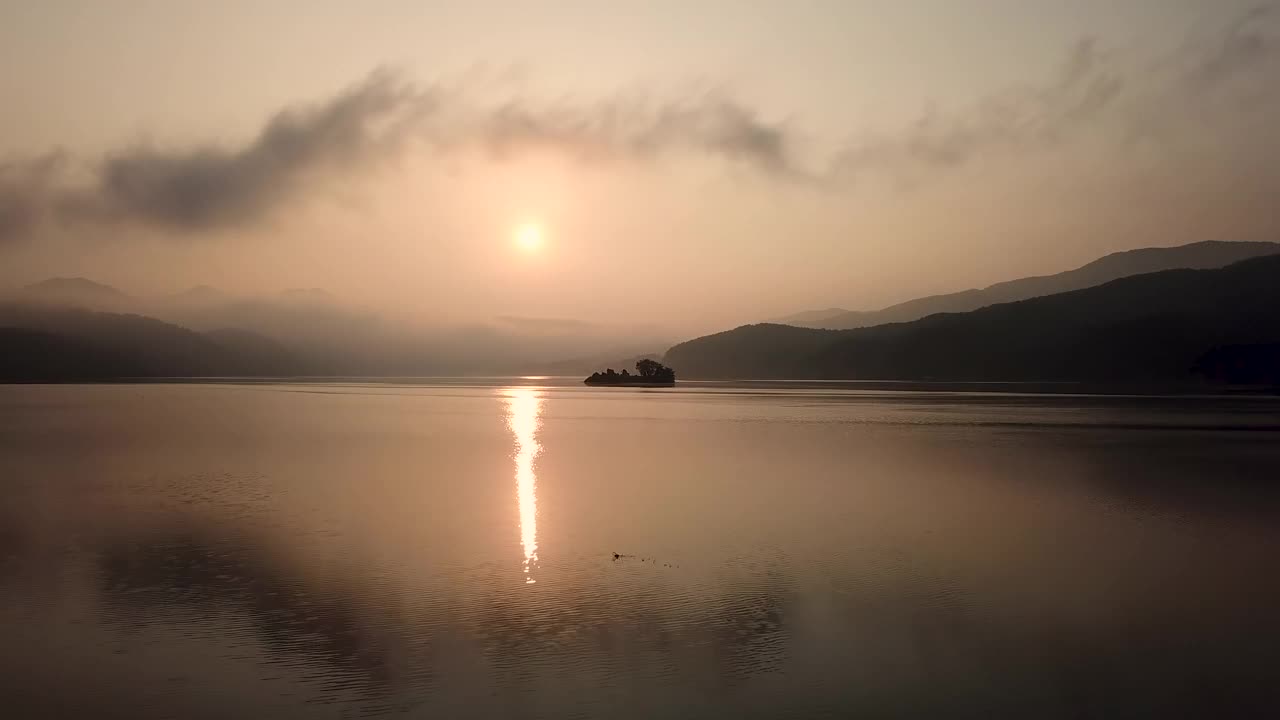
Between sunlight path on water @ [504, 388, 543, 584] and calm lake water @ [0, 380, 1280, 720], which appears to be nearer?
calm lake water @ [0, 380, 1280, 720]

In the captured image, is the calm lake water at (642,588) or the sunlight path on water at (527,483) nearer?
the calm lake water at (642,588)

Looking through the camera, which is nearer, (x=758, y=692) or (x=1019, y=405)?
(x=758, y=692)

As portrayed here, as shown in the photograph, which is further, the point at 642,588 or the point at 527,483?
the point at 527,483

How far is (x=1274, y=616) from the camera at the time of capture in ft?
56.4

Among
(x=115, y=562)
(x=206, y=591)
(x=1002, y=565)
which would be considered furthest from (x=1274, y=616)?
(x=115, y=562)

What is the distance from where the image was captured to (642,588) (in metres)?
18.9

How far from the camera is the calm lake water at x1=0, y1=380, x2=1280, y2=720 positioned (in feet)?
42.6

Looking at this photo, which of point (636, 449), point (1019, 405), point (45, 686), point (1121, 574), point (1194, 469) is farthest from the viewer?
point (1019, 405)

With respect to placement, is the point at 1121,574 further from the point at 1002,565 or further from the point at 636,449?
the point at 636,449

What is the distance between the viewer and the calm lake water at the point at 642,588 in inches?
511

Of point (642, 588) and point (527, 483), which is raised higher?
point (527, 483)

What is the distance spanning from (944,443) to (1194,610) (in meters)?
35.5

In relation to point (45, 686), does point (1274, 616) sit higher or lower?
lower

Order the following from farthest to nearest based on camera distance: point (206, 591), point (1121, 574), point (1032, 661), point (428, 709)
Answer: point (1121, 574), point (206, 591), point (1032, 661), point (428, 709)
